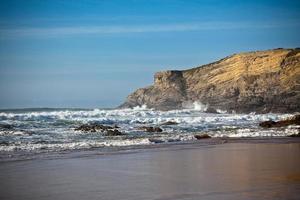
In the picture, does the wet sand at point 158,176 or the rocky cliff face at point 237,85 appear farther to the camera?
the rocky cliff face at point 237,85

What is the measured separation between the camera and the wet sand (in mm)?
7758

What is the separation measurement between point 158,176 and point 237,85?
5713 cm

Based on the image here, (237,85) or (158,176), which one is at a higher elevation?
(237,85)

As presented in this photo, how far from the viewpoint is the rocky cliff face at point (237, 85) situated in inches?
2284

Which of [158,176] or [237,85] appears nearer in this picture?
[158,176]

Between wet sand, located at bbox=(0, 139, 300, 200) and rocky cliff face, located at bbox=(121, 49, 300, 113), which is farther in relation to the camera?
rocky cliff face, located at bbox=(121, 49, 300, 113)

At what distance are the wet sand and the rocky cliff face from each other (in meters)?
41.1

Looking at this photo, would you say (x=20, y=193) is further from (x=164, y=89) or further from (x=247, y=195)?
(x=164, y=89)

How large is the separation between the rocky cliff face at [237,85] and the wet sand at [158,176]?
4109 centimetres

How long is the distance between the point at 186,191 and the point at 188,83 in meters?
69.8

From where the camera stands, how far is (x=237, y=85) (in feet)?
214

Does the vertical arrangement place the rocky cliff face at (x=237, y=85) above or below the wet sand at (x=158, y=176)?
above

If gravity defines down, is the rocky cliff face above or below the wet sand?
above

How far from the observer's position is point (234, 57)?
7475cm
